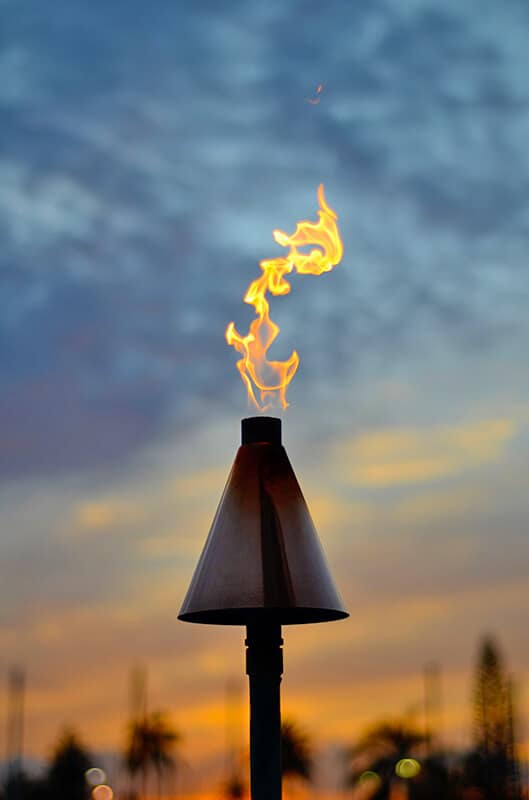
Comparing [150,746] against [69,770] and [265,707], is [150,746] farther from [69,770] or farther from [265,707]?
[265,707]

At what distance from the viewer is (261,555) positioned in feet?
21.7

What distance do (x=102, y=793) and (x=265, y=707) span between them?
8443cm

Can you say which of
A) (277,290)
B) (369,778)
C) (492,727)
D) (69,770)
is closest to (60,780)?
(69,770)

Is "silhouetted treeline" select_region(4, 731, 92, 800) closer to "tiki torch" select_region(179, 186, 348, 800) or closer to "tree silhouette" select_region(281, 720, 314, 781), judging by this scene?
"tree silhouette" select_region(281, 720, 314, 781)

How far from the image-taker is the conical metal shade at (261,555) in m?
6.53

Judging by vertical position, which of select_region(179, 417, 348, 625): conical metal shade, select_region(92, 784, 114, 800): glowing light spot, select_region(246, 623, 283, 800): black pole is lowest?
select_region(92, 784, 114, 800): glowing light spot

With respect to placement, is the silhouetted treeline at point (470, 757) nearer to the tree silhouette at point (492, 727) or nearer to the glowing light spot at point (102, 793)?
the tree silhouette at point (492, 727)

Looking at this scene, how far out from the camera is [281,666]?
659 cm

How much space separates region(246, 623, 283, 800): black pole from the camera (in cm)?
633

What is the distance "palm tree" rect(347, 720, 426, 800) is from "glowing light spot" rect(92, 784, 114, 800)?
1621 cm

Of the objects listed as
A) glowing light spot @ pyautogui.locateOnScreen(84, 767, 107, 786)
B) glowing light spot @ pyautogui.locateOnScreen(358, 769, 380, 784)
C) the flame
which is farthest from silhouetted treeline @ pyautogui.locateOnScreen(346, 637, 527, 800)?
the flame

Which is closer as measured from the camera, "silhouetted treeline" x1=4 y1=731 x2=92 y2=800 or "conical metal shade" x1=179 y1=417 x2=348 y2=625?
"conical metal shade" x1=179 y1=417 x2=348 y2=625

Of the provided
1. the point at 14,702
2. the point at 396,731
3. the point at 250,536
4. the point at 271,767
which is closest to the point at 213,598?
the point at 250,536

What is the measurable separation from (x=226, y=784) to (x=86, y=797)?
11.3m
